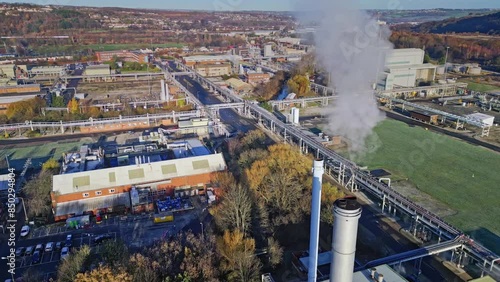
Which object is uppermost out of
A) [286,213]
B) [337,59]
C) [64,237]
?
[337,59]

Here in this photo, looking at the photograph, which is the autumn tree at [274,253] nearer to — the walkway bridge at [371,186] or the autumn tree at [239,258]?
the autumn tree at [239,258]

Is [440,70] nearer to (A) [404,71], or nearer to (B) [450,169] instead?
(A) [404,71]

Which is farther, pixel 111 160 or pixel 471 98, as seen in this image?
pixel 471 98

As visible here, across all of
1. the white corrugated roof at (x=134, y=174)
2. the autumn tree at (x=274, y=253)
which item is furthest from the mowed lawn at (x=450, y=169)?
the white corrugated roof at (x=134, y=174)

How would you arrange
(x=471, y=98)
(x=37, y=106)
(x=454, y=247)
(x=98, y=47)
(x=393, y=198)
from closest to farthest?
(x=454, y=247) → (x=393, y=198) → (x=37, y=106) → (x=471, y=98) → (x=98, y=47)

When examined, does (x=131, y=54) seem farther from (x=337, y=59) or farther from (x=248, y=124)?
(x=337, y=59)

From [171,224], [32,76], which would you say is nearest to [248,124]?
[171,224]
